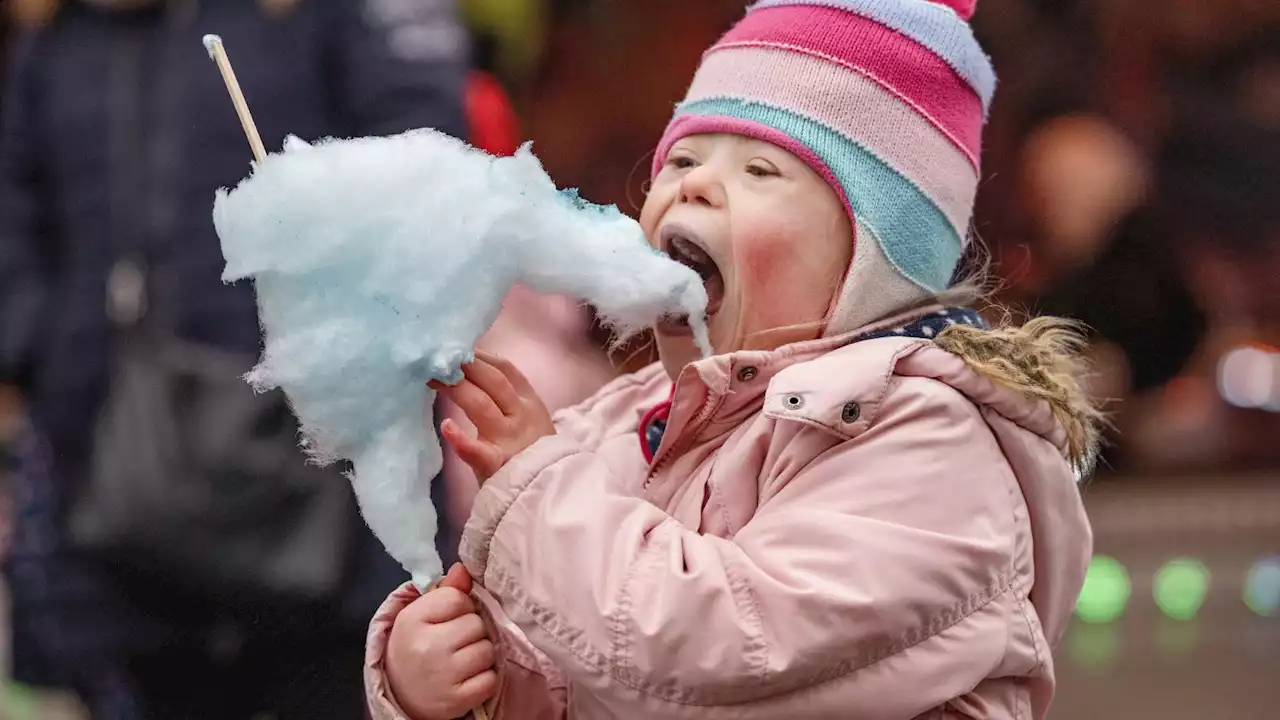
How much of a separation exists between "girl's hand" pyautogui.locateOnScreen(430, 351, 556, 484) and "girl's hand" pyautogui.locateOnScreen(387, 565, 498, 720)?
0.36ft

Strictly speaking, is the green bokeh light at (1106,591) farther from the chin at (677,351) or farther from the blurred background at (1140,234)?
the chin at (677,351)

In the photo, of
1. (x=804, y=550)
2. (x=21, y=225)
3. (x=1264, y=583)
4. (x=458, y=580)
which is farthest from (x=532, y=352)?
(x=1264, y=583)

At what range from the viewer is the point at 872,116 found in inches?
54.5

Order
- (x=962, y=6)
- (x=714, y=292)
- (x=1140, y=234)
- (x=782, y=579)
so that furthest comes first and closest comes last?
1. (x=1140, y=234)
2. (x=962, y=6)
3. (x=714, y=292)
4. (x=782, y=579)

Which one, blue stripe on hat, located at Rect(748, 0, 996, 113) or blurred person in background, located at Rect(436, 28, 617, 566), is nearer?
blue stripe on hat, located at Rect(748, 0, 996, 113)

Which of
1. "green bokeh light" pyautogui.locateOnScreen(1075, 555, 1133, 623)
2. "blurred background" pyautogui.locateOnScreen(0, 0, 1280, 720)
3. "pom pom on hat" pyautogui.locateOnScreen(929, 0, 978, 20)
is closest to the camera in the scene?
"pom pom on hat" pyautogui.locateOnScreen(929, 0, 978, 20)

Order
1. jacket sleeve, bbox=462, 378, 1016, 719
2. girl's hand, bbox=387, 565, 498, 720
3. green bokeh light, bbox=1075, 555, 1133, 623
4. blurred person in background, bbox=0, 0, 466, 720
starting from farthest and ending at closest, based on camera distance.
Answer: green bokeh light, bbox=1075, 555, 1133, 623 < blurred person in background, bbox=0, 0, 466, 720 < girl's hand, bbox=387, 565, 498, 720 < jacket sleeve, bbox=462, 378, 1016, 719

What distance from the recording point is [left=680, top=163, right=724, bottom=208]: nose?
1.36 meters

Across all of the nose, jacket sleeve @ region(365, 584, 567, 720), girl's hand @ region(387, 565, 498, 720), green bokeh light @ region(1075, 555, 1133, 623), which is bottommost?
green bokeh light @ region(1075, 555, 1133, 623)

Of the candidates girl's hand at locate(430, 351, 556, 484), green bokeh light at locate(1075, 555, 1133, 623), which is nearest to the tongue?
girl's hand at locate(430, 351, 556, 484)

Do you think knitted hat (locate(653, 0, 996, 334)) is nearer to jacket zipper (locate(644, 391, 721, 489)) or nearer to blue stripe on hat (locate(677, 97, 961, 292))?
blue stripe on hat (locate(677, 97, 961, 292))

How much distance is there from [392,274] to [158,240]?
3.59 feet

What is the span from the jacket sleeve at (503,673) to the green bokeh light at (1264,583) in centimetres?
Result: 347

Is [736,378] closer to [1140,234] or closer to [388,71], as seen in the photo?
[388,71]
